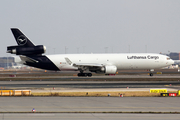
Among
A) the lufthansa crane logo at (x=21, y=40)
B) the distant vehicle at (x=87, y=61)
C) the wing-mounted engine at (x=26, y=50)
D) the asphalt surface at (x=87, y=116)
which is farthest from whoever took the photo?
the distant vehicle at (x=87, y=61)

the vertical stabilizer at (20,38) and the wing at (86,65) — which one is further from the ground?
the vertical stabilizer at (20,38)

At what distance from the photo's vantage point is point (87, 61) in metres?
61.6

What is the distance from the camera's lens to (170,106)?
73.7 ft

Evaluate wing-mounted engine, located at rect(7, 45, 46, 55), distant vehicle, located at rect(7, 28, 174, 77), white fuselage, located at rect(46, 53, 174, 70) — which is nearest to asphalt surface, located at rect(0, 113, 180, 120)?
distant vehicle, located at rect(7, 28, 174, 77)

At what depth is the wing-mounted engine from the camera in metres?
57.4

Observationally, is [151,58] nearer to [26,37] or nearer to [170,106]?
[26,37]

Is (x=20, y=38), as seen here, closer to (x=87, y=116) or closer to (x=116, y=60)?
(x=116, y=60)

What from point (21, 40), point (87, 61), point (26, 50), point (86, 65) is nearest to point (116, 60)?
point (87, 61)

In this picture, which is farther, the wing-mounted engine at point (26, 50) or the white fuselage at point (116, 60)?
the white fuselage at point (116, 60)

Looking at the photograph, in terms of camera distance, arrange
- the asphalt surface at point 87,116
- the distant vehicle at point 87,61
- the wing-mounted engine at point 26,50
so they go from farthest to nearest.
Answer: the distant vehicle at point 87,61 < the wing-mounted engine at point 26,50 < the asphalt surface at point 87,116

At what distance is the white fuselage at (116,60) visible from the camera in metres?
61.3

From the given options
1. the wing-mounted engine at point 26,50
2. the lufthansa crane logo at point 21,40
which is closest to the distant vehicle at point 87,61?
the wing-mounted engine at point 26,50

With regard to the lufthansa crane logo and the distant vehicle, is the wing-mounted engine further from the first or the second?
the lufthansa crane logo

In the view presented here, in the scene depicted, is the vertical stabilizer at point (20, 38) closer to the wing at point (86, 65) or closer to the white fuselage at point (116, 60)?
the white fuselage at point (116, 60)
